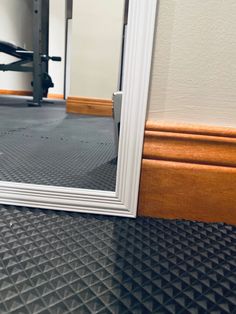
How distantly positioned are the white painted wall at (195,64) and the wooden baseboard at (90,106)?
2259 millimetres

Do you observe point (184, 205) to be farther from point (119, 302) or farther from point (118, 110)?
point (118, 110)

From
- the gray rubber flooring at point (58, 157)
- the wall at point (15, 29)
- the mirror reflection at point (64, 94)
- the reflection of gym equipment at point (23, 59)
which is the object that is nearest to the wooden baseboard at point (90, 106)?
the mirror reflection at point (64, 94)

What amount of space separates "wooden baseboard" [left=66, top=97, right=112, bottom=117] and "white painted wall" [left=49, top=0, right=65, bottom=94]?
10.4 ft

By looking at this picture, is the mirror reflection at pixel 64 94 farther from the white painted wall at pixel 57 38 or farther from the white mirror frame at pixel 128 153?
the white mirror frame at pixel 128 153

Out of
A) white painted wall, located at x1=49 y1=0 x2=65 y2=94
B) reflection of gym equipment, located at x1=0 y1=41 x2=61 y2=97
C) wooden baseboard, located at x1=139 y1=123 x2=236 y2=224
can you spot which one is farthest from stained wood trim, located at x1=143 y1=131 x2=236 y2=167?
white painted wall, located at x1=49 y1=0 x2=65 y2=94

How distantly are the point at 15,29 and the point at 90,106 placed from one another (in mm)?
3347

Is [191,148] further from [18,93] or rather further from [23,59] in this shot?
[18,93]

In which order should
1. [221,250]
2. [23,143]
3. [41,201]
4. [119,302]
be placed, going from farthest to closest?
[23,143] → [41,201] → [221,250] → [119,302]

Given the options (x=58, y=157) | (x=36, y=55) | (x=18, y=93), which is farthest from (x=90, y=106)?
(x=18, y=93)

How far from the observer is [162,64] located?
57 centimetres

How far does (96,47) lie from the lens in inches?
108

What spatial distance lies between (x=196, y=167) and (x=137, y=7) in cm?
34

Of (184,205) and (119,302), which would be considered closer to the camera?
(119,302)

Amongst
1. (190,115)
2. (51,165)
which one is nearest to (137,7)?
(190,115)
